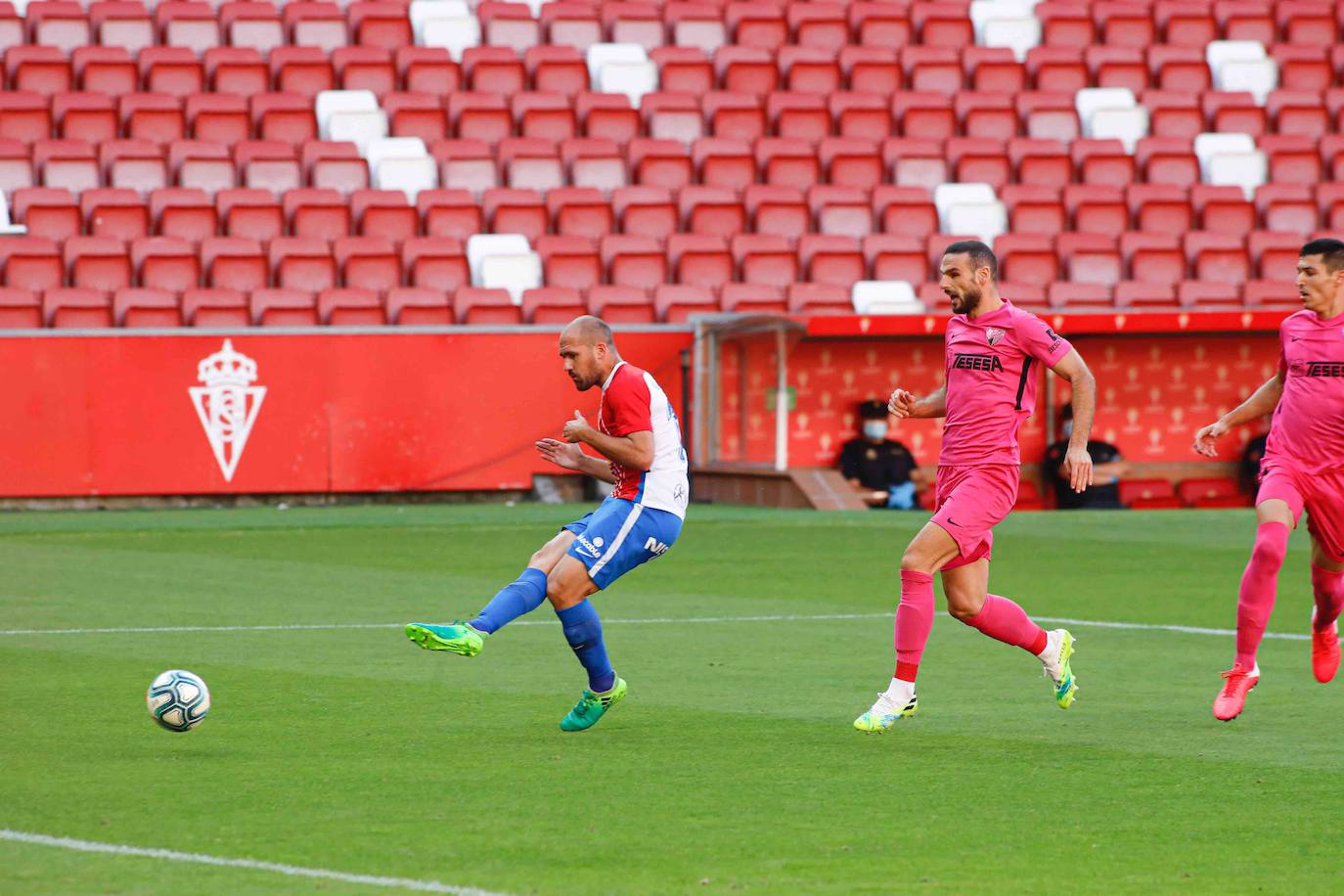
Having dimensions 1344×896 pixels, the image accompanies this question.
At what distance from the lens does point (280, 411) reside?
67.8 ft

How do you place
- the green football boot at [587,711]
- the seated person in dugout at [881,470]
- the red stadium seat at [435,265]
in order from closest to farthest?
the green football boot at [587,711]
the seated person in dugout at [881,470]
the red stadium seat at [435,265]

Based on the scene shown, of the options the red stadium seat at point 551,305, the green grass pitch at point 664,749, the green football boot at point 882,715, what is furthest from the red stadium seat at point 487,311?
the green football boot at point 882,715

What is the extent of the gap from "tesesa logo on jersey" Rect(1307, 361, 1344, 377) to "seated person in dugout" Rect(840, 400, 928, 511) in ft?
41.2

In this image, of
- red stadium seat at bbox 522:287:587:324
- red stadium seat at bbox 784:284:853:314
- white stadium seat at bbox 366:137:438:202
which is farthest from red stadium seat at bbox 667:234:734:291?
white stadium seat at bbox 366:137:438:202

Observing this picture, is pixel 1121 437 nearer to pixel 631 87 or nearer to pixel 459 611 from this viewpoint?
pixel 631 87

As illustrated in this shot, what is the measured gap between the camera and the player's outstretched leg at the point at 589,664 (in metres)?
7.73

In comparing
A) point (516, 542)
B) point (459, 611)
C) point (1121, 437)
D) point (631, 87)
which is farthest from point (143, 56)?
point (459, 611)

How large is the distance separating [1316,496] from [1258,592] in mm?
532

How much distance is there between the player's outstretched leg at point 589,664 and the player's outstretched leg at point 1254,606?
260 centimetres

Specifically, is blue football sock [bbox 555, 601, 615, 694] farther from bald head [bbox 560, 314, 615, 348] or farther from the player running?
bald head [bbox 560, 314, 615, 348]

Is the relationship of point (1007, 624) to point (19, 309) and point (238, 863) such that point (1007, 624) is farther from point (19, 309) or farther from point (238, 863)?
point (19, 309)

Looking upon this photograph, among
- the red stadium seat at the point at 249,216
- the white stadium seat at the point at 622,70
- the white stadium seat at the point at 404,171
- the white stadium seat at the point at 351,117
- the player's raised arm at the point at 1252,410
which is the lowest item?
the player's raised arm at the point at 1252,410

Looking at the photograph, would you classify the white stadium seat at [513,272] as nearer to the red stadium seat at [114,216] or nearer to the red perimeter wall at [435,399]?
the red perimeter wall at [435,399]

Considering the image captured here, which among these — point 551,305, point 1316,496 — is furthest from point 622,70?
→ point 1316,496
